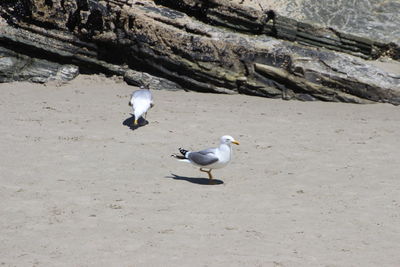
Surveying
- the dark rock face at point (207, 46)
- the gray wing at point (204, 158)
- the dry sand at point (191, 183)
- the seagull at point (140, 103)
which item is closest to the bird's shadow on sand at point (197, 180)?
the dry sand at point (191, 183)

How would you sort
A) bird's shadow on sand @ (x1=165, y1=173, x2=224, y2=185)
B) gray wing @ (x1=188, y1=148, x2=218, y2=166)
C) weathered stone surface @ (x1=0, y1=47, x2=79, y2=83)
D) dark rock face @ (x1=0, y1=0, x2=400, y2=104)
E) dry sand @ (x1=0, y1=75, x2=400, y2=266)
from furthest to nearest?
weathered stone surface @ (x1=0, y1=47, x2=79, y2=83) → dark rock face @ (x1=0, y1=0, x2=400, y2=104) → bird's shadow on sand @ (x1=165, y1=173, x2=224, y2=185) → gray wing @ (x1=188, y1=148, x2=218, y2=166) → dry sand @ (x1=0, y1=75, x2=400, y2=266)

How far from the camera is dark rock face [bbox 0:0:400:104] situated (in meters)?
14.5

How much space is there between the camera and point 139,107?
501 inches

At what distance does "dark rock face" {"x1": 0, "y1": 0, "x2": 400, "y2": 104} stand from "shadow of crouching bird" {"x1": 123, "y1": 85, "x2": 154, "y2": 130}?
6.62 feet

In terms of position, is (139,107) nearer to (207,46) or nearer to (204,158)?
(207,46)

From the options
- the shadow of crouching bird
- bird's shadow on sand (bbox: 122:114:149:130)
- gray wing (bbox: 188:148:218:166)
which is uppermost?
gray wing (bbox: 188:148:218:166)

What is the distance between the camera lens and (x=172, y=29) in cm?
1501

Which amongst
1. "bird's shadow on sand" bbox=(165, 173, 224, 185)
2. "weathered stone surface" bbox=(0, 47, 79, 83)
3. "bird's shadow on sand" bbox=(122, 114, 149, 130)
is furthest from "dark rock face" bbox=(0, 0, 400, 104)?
"bird's shadow on sand" bbox=(165, 173, 224, 185)

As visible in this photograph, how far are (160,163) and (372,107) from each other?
201 inches

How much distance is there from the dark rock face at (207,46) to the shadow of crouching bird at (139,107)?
2.02m

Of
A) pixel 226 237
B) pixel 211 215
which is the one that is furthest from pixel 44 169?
pixel 226 237

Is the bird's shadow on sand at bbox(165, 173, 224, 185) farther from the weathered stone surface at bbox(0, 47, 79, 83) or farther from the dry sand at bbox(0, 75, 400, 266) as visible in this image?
the weathered stone surface at bbox(0, 47, 79, 83)

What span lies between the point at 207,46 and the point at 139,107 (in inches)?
107

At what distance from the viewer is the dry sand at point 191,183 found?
289 inches
